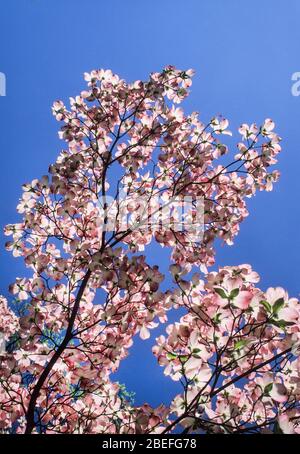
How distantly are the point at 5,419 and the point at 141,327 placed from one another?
184 centimetres

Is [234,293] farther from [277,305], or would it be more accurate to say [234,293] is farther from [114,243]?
[114,243]

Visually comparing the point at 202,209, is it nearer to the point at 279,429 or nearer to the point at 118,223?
the point at 118,223

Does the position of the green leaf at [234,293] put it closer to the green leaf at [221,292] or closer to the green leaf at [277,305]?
the green leaf at [221,292]

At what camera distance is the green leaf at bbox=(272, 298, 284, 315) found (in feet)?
6.69

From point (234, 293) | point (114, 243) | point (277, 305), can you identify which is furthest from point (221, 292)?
point (114, 243)

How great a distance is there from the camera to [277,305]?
205cm

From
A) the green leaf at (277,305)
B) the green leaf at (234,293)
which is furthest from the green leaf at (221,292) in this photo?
the green leaf at (277,305)

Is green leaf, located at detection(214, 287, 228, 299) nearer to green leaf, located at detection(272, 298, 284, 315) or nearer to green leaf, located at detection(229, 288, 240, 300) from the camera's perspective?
green leaf, located at detection(229, 288, 240, 300)

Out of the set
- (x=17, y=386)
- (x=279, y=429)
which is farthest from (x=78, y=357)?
(x=279, y=429)

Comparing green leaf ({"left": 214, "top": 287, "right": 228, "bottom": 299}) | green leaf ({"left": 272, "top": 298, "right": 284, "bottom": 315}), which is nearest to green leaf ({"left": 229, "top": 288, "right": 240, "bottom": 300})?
green leaf ({"left": 214, "top": 287, "right": 228, "bottom": 299})

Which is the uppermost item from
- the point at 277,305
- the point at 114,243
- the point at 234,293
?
the point at 114,243

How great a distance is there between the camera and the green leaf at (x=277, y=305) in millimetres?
2039

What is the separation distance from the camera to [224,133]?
14.0 feet

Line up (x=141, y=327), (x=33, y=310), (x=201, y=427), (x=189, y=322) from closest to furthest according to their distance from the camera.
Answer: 1. (x=201, y=427)
2. (x=189, y=322)
3. (x=33, y=310)
4. (x=141, y=327)
